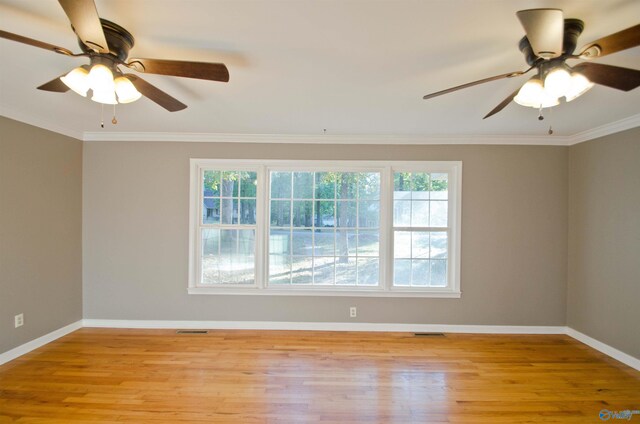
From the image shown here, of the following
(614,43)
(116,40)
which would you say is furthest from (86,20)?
(614,43)

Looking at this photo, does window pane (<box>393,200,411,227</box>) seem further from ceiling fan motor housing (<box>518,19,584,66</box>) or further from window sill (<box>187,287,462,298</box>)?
ceiling fan motor housing (<box>518,19,584,66</box>)

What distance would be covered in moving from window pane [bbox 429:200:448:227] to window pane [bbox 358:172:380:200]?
0.71m

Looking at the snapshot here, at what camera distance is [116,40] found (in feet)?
4.86

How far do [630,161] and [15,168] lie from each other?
6050 mm

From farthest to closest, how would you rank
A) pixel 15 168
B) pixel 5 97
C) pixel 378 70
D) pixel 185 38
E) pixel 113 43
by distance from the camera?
pixel 15 168 < pixel 5 97 < pixel 378 70 < pixel 185 38 < pixel 113 43

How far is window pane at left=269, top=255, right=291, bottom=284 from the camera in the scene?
3.66 meters

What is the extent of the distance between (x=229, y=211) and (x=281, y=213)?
0.66m

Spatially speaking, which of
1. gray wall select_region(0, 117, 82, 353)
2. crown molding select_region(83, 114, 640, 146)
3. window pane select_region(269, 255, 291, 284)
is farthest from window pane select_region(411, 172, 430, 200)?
gray wall select_region(0, 117, 82, 353)

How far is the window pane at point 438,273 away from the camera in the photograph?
11.9 ft

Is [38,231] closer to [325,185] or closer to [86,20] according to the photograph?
[86,20]

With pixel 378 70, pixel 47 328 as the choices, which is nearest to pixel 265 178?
pixel 378 70

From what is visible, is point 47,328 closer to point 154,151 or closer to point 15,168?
point 15,168

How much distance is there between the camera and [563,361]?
2.90 m

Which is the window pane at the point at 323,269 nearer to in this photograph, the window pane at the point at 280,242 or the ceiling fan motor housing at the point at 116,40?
the window pane at the point at 280,242
